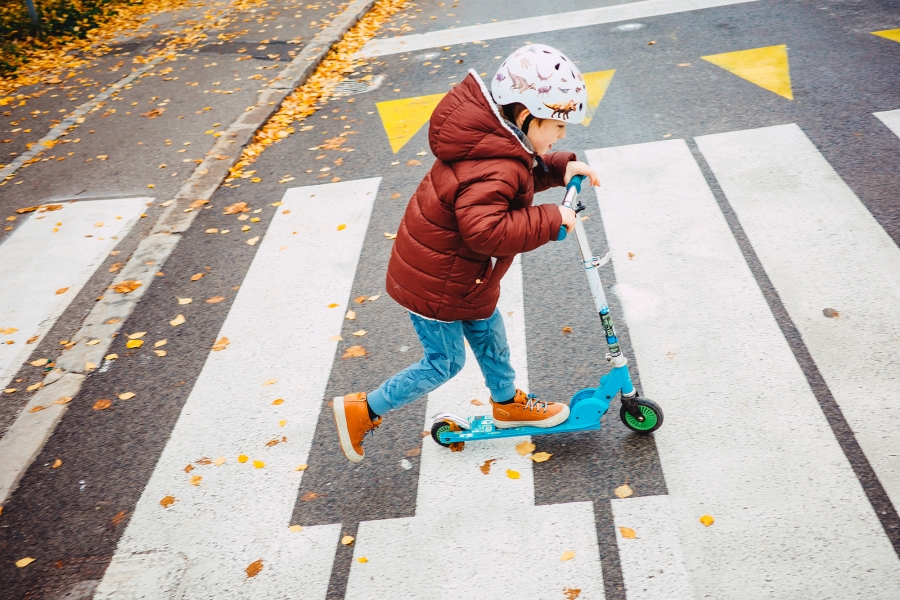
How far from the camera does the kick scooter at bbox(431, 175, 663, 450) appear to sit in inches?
138

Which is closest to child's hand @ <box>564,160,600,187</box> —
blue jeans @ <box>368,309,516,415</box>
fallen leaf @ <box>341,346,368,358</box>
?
blue jeans @ <box>368,309,516,415</box>

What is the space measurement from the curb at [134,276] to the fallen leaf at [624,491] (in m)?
3.30

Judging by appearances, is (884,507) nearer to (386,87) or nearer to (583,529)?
(583,529)

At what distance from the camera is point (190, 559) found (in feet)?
11.5

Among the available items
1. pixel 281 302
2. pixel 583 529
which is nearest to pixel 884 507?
pixel 583 529

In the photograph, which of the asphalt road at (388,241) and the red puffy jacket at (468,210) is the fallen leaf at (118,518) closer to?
the asphalt road at (388,241)

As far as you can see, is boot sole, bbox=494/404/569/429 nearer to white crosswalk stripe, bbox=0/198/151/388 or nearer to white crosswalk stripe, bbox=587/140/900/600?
white crosswalk stripe, bbox=587/140/900/600

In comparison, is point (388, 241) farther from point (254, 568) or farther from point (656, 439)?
point (254, 568)

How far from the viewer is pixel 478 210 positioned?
2896 millimetres

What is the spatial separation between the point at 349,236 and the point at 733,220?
9.71 feet

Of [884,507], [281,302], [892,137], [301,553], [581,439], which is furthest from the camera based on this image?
[892,137]

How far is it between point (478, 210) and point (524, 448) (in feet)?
4.95

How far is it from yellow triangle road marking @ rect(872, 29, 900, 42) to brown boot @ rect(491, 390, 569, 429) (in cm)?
666

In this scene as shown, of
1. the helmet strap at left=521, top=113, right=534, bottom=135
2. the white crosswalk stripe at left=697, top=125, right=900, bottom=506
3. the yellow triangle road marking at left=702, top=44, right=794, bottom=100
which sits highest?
the helmet strap at left=521, top=113, right=534, bottom=135
